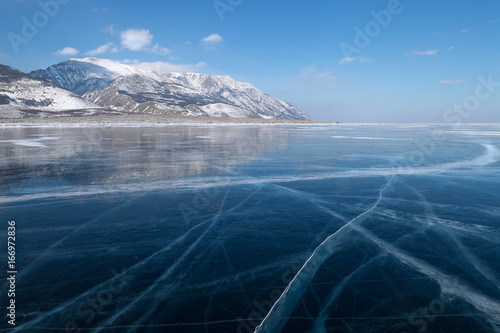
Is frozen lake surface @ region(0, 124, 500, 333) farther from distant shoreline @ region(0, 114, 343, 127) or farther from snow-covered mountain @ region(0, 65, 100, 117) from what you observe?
snow-covered mountain @ region(0, 65, 100, 117)

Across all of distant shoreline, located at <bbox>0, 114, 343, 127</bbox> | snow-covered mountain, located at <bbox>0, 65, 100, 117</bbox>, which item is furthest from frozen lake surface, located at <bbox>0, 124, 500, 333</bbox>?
snow-covered mountain, located at <bbox>0, 65, 100, 117</bbox>

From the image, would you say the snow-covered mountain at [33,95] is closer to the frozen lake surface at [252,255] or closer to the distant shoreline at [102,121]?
the distant shoreline at [102,121]

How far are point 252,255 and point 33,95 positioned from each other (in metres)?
190

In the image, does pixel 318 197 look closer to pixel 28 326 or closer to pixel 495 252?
pixel 495 252

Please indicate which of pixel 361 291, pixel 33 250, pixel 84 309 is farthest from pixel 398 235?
pixel 33 250

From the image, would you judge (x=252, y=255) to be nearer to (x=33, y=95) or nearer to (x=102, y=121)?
Result: (x=102, y=121)

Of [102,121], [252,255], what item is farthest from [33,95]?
[252,255]

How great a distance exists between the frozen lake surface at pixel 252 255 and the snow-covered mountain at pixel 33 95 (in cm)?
16185

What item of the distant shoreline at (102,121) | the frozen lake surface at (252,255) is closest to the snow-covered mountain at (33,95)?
the distant shoreline at (102,121)

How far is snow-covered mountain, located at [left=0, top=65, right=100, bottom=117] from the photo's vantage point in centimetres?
13862

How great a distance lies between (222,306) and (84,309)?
1.94 metres

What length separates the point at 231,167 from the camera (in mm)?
14312

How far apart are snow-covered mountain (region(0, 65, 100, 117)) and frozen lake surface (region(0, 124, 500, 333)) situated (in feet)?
531

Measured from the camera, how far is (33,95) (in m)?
150
